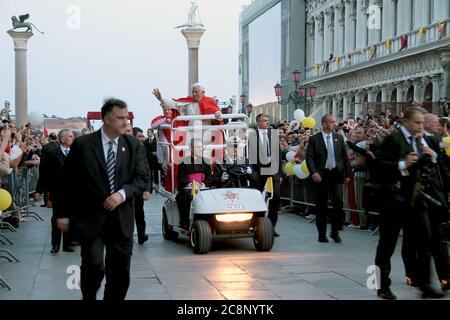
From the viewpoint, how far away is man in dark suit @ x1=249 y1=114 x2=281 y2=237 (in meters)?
14.7

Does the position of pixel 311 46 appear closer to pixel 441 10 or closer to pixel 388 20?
pixel 388 20

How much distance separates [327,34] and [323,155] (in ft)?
178

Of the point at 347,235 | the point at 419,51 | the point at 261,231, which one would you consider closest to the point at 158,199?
the point at 347,235

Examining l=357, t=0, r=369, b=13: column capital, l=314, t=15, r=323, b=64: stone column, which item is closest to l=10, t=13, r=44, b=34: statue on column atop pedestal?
l=357, t=0, r=369, b=13: column capital

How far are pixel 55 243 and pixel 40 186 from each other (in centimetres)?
132

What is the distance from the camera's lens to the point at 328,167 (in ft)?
45.9

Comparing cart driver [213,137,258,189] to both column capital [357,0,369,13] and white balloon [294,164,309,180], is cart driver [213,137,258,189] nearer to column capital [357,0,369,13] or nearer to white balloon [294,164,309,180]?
white balloon [294,164,309,180]

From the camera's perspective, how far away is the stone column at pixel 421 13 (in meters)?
44.3

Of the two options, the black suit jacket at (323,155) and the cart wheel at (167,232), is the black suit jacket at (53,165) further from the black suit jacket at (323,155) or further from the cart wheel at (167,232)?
the black suit jacket at (323,155)

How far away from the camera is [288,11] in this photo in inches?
2958

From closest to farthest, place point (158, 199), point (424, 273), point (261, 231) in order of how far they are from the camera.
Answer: point (424, 273) < point (261, 231) < point (158, 199)

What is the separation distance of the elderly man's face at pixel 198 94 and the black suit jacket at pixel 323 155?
1923 millimetres

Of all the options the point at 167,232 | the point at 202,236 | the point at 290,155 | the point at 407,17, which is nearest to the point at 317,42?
the point at 407,17
